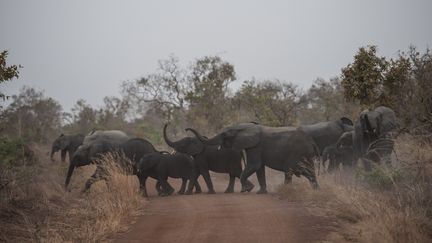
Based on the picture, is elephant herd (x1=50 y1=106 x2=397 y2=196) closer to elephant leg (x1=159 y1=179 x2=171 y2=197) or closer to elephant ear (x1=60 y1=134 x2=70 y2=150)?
elephant leg (x1=159 y1=179 x2=171 y2=197)

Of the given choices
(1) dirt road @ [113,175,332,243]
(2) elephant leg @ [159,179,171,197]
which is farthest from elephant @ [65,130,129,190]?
(1) dirt road @ [113,175,332,243]

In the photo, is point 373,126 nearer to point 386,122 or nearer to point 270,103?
point 386,122

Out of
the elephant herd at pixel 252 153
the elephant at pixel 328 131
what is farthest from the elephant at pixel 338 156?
the elephant at pixel 328 131

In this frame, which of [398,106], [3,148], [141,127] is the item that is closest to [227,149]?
[398,106]

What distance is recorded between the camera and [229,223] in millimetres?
9492

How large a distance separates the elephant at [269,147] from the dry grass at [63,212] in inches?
135

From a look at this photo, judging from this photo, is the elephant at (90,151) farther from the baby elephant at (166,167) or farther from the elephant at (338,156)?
the elephant at (338,156)

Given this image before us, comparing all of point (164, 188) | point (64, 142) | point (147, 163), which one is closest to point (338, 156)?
point (164, 188)

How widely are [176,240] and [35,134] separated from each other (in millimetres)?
33644

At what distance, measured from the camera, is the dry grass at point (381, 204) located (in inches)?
303

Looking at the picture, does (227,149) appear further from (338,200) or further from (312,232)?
(312,232)

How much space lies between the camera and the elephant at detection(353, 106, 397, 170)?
14.3m

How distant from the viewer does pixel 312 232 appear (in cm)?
873

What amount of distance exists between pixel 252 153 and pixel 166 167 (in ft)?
8.37
